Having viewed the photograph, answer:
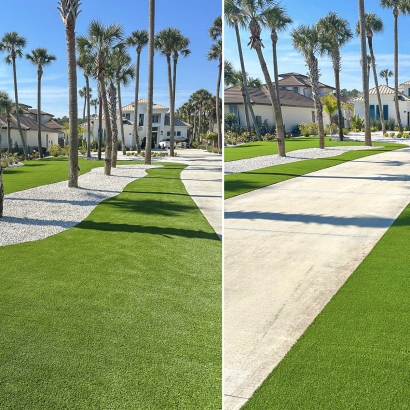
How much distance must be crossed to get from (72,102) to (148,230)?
8.43 meters

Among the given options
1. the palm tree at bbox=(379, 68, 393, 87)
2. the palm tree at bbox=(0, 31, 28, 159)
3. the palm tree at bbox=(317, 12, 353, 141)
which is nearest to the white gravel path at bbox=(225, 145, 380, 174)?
the palm tree at bbox=(317, 12, 353, 141)

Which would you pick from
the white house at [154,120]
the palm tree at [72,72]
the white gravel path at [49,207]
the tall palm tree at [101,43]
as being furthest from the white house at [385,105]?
the palm tree at [72,72]

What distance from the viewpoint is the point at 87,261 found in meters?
7.31

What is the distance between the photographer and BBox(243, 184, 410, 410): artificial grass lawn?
135 inches

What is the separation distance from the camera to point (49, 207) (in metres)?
12.8

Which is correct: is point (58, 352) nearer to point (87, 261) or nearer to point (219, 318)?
point (219, 318)

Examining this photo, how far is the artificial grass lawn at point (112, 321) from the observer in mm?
3721

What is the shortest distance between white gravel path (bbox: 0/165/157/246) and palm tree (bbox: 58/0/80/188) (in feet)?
2.74

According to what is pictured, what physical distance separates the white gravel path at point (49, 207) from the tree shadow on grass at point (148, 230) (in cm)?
50

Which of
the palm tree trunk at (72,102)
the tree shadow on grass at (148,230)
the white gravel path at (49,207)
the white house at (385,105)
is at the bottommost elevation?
the tree shadow on grass at (148,230)

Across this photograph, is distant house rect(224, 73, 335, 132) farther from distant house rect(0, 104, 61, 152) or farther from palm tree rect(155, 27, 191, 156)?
distant house rect(0, 104, 61, 152)

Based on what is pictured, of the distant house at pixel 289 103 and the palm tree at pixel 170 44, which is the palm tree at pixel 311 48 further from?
the palm tree at pixel 170 44

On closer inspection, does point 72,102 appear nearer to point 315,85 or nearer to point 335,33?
point 315,85

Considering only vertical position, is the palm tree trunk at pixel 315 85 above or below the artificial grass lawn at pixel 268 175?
above
